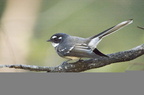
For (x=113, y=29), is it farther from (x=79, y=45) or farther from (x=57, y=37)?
(x=57, y=37)

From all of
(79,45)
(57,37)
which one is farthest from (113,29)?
(57,37)

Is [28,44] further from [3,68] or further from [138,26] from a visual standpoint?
[138,26]

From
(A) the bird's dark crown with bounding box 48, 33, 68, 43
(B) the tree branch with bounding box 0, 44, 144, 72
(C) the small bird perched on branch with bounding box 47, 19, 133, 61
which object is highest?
(A) the bird's dark crown with bounding box 48, 33, 68, 43

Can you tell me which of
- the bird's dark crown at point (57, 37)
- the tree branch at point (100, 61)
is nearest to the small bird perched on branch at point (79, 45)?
the bird's dark crown at point (57, 37)

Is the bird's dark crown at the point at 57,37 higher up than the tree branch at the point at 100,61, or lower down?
higher up

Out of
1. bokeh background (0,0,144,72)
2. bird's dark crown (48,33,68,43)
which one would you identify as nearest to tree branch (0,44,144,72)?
bokeh background (0,0,144,72)

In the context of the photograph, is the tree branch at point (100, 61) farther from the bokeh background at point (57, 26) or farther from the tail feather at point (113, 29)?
the tail feather at point (113, 29)

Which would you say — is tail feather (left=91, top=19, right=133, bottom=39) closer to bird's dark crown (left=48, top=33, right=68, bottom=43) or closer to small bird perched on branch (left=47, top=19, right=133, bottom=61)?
small bird perched on branch (left=47, top=19, right=133, bottom=61)
